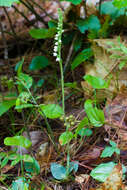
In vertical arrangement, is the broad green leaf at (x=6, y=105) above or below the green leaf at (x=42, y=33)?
below

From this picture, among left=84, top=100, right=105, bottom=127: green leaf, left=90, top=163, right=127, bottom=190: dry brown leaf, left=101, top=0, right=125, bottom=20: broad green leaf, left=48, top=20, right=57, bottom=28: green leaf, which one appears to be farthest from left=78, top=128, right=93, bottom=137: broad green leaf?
left=101, top=0, right=125, bottom=20: broad green leaf

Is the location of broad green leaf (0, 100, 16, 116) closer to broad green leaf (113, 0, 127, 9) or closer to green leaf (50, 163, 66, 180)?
green leaf (50, 163, 66, 180)

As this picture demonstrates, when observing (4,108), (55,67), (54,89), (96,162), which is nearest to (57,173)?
(96,162)

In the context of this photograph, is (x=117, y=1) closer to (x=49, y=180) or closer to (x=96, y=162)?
(x=96, y=162)

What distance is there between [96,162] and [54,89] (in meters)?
0.76

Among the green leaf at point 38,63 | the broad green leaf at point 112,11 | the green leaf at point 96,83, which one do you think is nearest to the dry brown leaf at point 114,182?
the green leaf at point 96,83

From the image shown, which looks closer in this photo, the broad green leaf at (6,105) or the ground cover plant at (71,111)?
the ground cover plant at (71,111)

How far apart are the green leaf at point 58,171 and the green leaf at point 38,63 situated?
3.19 feet

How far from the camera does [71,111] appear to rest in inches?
60.2

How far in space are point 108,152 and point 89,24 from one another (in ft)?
3.37

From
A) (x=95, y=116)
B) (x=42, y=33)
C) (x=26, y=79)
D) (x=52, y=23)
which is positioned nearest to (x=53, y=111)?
(x=95, y=116)

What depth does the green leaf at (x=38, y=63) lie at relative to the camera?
6.27ft

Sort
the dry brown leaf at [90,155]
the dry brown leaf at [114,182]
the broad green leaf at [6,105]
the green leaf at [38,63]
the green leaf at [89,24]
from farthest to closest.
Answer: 1. the green leaf at [38,63]
2. the green leaf at [89,24]
3. the broad green leaf at [6,105]
4. the dry brown leaf at [90,155]
5. the dry brown leaf at [114,182]

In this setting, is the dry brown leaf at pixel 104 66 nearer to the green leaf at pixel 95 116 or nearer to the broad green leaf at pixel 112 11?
the broad green leaf at pixel 112 11
